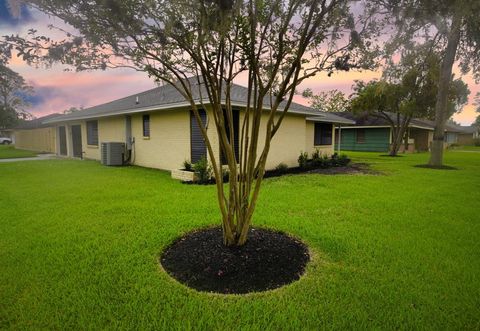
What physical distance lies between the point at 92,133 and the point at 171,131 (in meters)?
8.24

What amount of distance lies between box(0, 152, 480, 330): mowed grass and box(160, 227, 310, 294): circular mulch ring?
0.16 metres

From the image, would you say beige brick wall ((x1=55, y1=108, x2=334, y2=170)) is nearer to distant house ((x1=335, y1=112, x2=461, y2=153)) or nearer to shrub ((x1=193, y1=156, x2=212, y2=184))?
shrub ((x1=193, y1=156, x2=212, y2=184))

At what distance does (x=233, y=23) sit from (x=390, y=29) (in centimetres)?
224

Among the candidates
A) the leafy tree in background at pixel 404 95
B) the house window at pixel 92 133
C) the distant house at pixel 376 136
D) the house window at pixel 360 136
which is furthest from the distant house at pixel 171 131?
the house window at pixel 360 136

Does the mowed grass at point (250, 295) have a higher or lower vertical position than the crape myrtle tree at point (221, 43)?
lower

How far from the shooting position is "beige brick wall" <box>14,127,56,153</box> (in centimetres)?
2285

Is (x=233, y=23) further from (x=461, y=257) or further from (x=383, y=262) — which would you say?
(x=461, y=257)

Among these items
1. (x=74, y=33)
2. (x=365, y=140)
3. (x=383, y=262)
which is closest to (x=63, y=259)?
(x=74, y=33)

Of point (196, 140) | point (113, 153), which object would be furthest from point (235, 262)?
point (113, 153)

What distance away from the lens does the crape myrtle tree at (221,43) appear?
2.81 m

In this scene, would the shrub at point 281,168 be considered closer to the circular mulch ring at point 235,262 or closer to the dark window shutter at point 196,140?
the dark window shutter at point 196,140

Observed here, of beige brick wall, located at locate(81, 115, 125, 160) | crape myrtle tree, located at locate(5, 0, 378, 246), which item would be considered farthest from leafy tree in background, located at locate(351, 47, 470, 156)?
crape myrtle tree, located at locate(5, 0, 378, 246)

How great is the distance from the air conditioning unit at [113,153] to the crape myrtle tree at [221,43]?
1058 cm

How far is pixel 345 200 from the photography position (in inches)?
267
